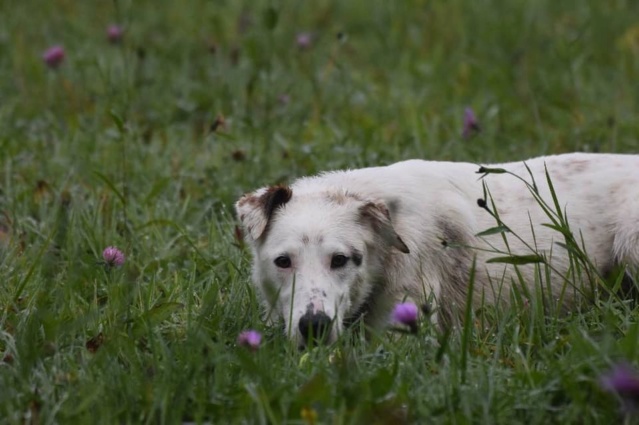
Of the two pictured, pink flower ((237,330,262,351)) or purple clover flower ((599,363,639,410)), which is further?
pink flower ((237,330,262,351))

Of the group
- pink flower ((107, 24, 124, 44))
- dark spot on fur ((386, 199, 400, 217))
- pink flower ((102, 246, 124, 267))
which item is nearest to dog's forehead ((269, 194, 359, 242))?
dark spot on fur ((386, 199, 400, 217))

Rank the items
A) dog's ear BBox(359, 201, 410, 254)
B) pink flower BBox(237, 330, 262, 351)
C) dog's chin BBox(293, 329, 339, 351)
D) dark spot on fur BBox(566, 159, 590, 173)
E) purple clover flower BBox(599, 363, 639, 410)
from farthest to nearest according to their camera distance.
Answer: dark spot on fur BBox(566, 159, 590, 173), dog's ear BBox(359, 201, 410, 254), dog's chin BBox(293, 329, 339, 351), pink flower BBox(237, 330, 262, 351), purple clover flower BBox(599, 363, 639, 410)

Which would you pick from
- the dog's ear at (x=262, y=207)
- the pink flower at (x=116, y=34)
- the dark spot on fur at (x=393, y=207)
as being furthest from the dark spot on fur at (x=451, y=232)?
the pink flower at (x=116, y=34)

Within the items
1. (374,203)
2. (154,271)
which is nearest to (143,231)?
(154,271)

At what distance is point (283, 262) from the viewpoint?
427 cm

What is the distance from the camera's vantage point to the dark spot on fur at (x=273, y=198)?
438 cm

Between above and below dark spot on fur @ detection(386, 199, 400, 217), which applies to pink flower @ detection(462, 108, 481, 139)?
Answer: above

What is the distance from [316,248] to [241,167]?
227 centimetres

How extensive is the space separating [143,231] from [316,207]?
1.47 m

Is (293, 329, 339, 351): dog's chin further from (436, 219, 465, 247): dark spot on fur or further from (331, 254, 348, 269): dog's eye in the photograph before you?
(436, 219, 465, 247): dark spot on fur

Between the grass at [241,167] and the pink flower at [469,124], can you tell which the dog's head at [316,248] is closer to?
the grass at [241,167]

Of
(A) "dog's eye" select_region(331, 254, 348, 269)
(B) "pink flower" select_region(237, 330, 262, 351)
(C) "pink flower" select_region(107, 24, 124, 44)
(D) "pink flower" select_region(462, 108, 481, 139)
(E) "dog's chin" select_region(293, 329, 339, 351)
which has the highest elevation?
(C) "pink flower" select_region(107, 24, 124, 44)

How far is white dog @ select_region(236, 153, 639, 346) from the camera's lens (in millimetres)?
4203

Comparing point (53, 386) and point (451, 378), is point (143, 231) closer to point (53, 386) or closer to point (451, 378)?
point (53, 386)
